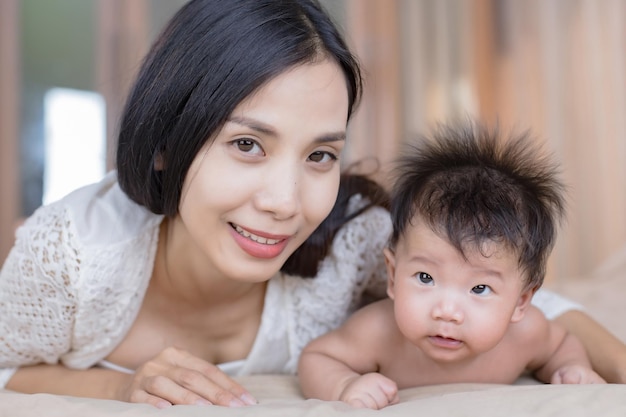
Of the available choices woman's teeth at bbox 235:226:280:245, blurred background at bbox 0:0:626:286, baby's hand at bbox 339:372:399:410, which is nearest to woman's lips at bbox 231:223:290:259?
woman's teeth at bbox 235:226:280:245

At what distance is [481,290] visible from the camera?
121 centimetres

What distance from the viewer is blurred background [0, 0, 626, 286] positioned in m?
3.46

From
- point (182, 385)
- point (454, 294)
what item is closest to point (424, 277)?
point (454, 294)

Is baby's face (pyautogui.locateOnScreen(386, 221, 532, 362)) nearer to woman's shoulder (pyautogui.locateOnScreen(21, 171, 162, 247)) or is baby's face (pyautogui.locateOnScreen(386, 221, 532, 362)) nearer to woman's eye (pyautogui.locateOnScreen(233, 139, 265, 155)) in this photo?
woman's eye (pyautogui.locateOnScreen(233, 139, 265, 155))

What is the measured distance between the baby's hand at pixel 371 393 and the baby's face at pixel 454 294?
10 centimetres

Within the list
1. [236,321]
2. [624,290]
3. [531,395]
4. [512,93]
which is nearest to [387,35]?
[512,93]

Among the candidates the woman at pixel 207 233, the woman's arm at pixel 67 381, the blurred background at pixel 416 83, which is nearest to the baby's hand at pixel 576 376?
the woman at pixel 207 233

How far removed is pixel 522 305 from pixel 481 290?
0.37 feet

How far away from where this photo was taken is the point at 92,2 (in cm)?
362

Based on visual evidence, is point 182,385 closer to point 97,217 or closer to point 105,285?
point 105,285

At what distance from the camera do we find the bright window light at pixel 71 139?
11.6 ft

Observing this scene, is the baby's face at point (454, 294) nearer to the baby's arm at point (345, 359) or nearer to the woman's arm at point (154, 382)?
the baby's arm at point (345, 359)

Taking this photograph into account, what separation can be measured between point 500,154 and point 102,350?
80 cm

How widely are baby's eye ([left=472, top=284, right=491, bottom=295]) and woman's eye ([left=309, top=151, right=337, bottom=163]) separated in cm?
31
